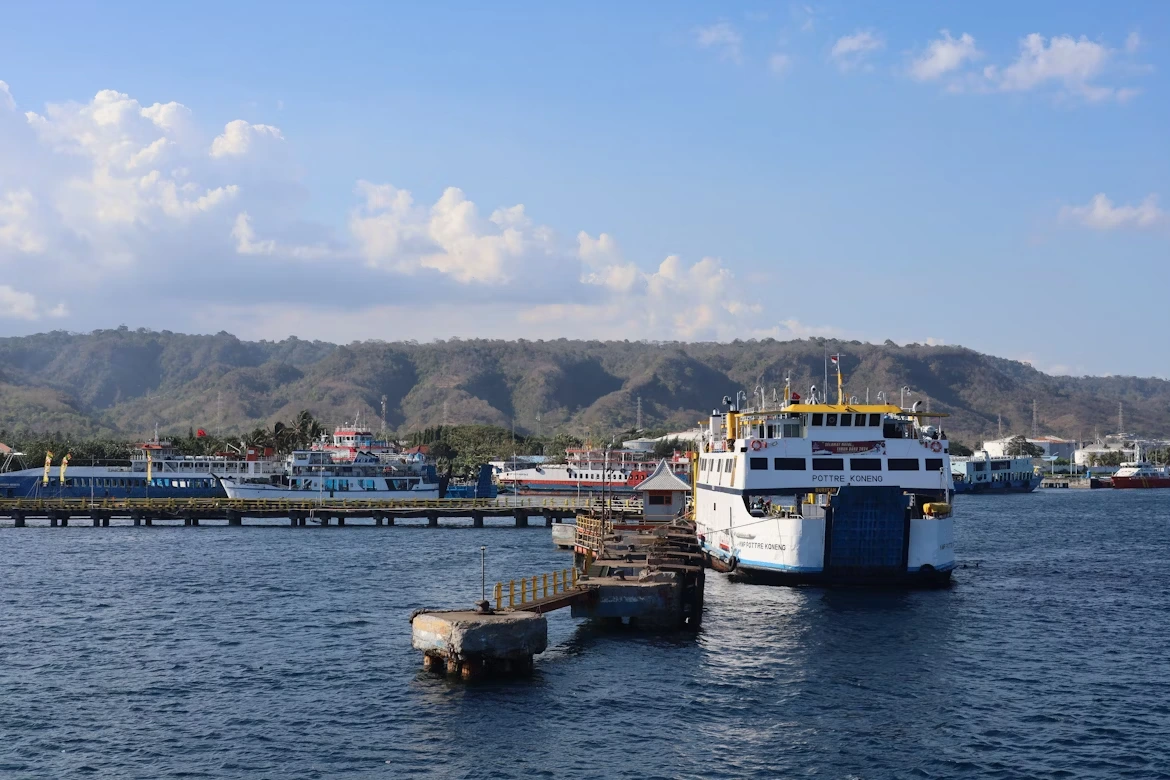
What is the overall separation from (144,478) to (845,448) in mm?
99566

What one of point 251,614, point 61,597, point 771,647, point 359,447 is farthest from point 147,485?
point 771,647

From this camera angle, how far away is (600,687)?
3531 cm

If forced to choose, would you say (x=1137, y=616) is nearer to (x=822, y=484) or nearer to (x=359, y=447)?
(x=822, y=484)

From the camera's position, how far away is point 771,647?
137ft

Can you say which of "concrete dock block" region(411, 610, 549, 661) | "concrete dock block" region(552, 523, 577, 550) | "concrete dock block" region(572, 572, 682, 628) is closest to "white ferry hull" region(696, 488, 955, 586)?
"concrete dock block" region(572, 572, 682, 628)

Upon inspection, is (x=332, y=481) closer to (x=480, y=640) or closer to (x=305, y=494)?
(x=305, y=494)

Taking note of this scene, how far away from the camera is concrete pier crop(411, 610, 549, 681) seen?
3462 cm

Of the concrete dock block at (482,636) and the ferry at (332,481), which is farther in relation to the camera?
the ferry at (332,481)

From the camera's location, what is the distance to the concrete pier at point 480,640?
34.6m

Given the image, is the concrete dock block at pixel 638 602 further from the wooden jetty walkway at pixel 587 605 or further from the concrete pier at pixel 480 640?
the concrete pier at pixel 480 640

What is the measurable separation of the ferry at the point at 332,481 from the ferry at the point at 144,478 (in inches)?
84.5

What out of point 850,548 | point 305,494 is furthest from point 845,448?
point 305,494

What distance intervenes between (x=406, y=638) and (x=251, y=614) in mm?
11111

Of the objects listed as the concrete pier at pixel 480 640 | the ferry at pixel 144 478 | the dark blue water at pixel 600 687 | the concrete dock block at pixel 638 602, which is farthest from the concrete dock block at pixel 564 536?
the ferry at pixel 144 478
